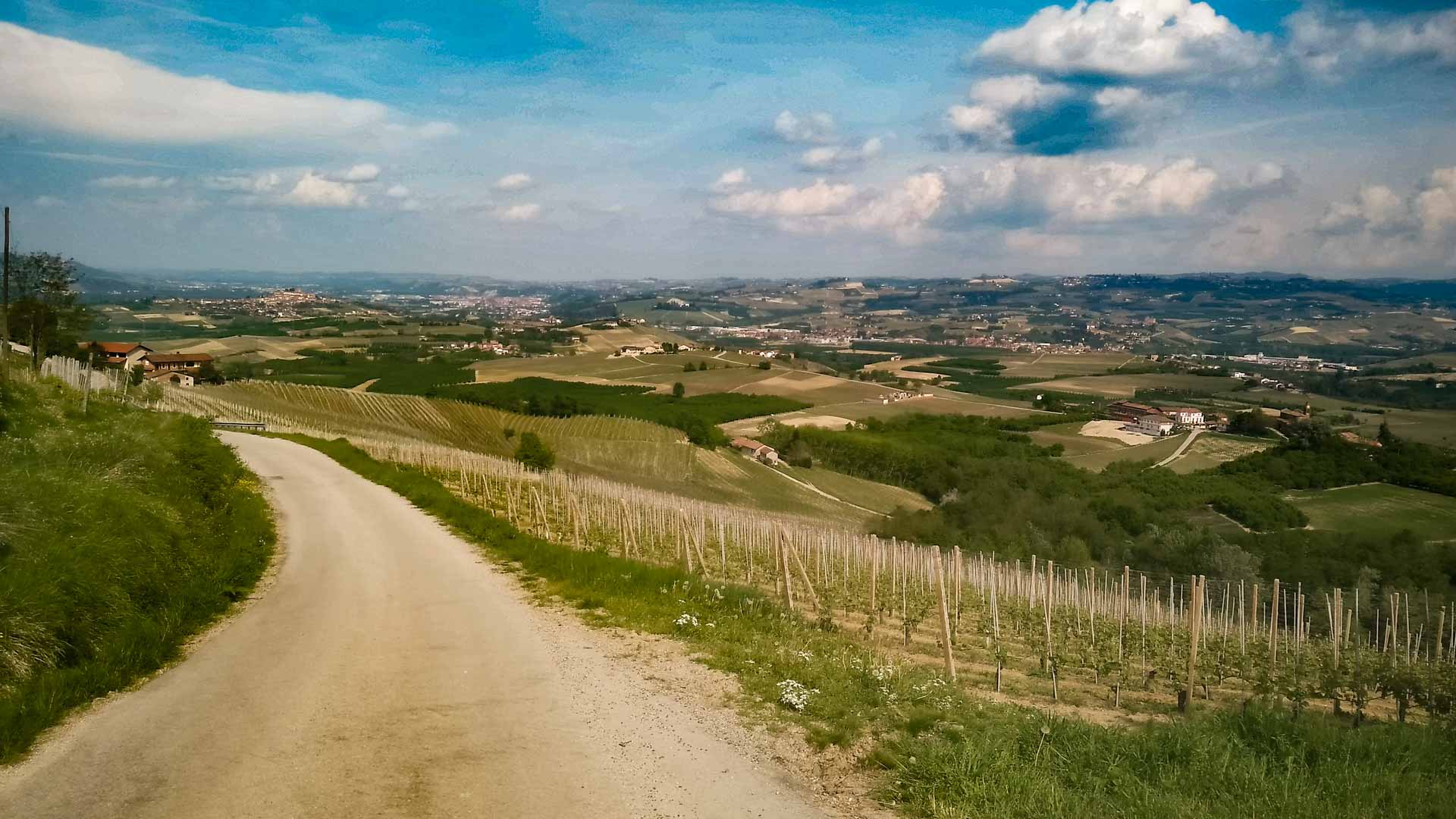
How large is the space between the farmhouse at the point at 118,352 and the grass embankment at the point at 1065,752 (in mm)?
62491

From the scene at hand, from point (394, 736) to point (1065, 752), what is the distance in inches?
205

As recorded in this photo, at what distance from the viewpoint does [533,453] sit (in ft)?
143

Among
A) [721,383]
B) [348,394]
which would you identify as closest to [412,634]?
[348,394]

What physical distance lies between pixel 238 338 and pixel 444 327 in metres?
48.5

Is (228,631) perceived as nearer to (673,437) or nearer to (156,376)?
(673,437)

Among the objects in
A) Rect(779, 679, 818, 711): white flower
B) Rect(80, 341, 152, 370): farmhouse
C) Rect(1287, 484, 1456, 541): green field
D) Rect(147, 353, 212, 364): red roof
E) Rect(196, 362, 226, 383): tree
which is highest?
Rect(80, 341, 152, 370): farmhouse

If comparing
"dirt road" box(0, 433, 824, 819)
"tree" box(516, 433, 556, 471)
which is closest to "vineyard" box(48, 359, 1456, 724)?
"dirt road" box(0, 433, 824, 819)

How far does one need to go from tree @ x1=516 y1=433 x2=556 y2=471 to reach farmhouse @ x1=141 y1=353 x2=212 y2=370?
45.0 metres

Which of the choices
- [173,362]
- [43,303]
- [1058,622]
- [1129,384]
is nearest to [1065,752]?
[1058,622]

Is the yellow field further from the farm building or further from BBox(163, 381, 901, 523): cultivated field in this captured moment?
the farm building

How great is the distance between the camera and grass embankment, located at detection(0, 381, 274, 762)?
7.28m

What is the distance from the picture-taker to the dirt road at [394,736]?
5590 mm

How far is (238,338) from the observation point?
4306 inches

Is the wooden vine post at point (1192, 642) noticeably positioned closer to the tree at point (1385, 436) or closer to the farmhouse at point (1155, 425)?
the tree at point (1385, 436)
